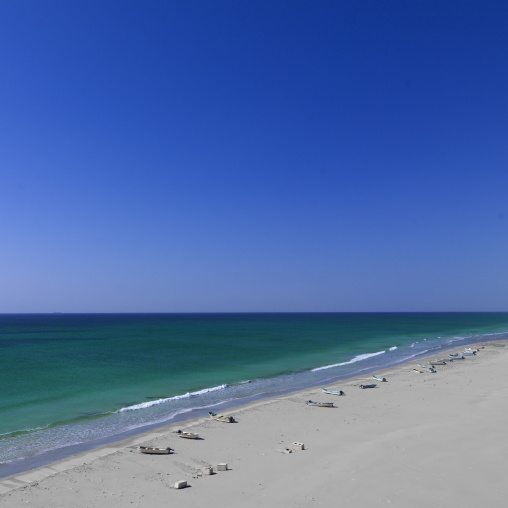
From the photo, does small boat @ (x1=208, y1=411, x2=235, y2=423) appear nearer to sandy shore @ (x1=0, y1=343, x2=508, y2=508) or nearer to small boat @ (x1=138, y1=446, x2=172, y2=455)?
sandy shore @ (x1=0, y1=343, x2=508, y2=508)

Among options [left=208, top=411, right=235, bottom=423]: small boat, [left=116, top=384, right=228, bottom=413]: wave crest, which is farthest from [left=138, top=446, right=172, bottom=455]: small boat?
[left=116, top=384, right=228, bottom=413]: wave crest

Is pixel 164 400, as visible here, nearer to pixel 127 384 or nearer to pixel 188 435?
pixel 127 384

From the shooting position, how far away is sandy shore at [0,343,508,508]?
1095cm

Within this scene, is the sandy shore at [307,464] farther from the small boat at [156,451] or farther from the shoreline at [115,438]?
the shoreline at [115,438]

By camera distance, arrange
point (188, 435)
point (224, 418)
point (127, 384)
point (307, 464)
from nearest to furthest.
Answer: point (307, 464)
point (188, 435)
point (224, 418)
point (127, 384)

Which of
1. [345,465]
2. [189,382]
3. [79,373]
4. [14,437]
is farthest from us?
[79,373]

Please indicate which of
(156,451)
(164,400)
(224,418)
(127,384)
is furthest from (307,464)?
(127,384)

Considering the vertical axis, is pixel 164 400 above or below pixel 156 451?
below

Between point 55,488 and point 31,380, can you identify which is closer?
point 55,488

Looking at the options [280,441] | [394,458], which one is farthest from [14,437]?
[394,458]

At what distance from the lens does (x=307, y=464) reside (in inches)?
522

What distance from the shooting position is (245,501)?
10734 millimetres

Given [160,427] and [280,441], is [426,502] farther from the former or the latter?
[160,427]

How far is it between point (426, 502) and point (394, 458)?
3.07 meters
